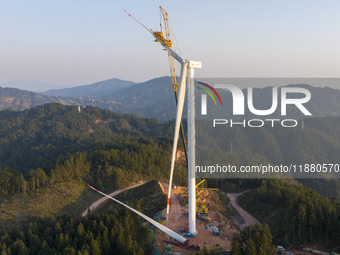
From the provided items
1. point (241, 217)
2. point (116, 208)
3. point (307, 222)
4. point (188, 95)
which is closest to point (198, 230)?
point (116, 208)

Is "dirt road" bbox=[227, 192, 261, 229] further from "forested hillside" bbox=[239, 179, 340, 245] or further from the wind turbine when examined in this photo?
the wind turbine

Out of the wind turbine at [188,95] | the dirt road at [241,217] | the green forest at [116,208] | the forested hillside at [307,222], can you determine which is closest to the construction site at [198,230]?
the green forest at [116,208]

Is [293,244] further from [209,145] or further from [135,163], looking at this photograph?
[209,145]

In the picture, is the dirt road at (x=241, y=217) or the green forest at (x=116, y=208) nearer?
the green forest at (x=116, y=208)

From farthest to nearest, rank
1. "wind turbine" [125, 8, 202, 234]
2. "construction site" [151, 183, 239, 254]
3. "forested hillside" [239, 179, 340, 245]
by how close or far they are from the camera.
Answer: "forested hillside" [239, 179, 340, 245] → "construction site" [151, 183, 239, 254] → "wind turbine" [125, 8, 202, 234]

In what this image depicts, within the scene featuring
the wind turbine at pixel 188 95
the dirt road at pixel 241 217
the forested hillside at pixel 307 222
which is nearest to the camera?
the wind turbine at pixel 188 95

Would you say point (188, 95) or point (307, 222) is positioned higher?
point (188, 95)

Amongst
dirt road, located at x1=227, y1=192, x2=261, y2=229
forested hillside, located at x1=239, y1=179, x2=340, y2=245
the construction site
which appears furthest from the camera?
dirt road, located at x1=227, y1=192, x2=261, y2=229

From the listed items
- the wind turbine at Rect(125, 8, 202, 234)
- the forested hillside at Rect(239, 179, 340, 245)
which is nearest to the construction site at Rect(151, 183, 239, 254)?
the forested hillside at Rect(239, 179, 340, 245)

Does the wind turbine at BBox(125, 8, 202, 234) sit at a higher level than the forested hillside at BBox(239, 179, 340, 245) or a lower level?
higher

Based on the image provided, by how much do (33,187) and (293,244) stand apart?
7061cm

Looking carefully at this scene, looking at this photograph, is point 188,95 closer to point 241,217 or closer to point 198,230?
point 198,230

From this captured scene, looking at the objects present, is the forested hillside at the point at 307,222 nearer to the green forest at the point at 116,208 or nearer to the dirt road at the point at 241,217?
the green forest at the point at 116,208

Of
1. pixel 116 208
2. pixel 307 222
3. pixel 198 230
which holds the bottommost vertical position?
pixel 307 222
